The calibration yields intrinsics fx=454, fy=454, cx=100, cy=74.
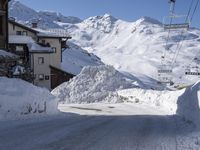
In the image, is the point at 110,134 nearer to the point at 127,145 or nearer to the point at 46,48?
the point at 127,145

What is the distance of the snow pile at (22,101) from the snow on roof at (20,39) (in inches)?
1628

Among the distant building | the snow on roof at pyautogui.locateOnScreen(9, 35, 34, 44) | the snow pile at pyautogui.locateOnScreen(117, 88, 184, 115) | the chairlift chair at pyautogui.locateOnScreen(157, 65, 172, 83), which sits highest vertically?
the snow on roof at pyautogui.locateOnScreen(9, 35, 34, 44)

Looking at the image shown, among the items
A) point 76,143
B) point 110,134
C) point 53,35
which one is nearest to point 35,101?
point 110,134

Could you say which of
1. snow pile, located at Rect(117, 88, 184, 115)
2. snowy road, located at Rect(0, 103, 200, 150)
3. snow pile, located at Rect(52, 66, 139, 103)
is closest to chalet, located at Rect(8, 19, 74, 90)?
snow pile, located at Rect(52, 66, 139, 103)

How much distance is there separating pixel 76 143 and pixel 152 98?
26.9 metres

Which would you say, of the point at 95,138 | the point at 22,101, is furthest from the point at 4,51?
the point at 95,138

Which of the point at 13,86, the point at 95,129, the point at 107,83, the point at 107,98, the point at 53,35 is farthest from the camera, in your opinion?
the point at 53,35

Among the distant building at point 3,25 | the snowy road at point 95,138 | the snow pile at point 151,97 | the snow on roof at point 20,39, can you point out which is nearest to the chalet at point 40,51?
the snow on roof at point 20,39

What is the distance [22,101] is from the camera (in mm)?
20266

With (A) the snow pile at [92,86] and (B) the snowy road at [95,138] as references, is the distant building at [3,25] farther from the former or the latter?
(B) the snowy road at [95,138]

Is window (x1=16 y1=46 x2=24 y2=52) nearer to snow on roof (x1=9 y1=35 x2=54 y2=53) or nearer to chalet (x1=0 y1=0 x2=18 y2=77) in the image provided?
snow on roof (x1=9 y1=35 x2=54 y2=53)

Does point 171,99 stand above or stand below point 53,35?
below

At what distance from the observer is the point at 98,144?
37.2 feet

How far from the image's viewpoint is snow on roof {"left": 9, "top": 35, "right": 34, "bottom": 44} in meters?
64.4
